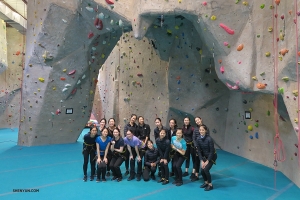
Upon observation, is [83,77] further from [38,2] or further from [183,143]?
[183,143]

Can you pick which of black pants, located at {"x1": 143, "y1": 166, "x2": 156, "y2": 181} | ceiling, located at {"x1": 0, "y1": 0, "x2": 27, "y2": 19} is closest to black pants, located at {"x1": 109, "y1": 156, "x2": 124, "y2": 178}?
black pants, located at {"x1": 143, "y1": 166, "x2": 156, "y2": 181}

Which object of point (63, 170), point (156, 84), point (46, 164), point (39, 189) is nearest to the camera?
point (39, 189)

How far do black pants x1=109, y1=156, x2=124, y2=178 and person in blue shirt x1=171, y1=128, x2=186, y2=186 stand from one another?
0.96 metres

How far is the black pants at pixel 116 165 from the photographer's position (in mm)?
4572

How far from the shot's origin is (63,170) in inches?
206

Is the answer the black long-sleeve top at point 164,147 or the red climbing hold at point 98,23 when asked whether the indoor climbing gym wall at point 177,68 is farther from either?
the black long-sleeve top at point 164,147

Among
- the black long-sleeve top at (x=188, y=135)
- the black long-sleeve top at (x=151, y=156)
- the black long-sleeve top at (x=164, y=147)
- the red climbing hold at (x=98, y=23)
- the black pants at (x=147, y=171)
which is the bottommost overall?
the black pants at (x=147, y=171)

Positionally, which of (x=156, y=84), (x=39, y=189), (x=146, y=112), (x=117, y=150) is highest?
(x=156, y=84)

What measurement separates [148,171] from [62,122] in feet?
14.1

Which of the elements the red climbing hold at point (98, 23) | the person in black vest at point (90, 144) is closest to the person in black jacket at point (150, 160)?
the person in black vest at point (90, 144)

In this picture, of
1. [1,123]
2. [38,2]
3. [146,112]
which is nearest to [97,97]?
[1,123]

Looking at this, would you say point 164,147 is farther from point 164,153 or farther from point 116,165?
point 116,165

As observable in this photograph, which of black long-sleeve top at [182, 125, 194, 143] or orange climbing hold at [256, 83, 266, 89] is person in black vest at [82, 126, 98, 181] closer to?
black long-sleeve top at [182, 125, 194, 143]

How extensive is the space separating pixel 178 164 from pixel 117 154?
3.59 ft
